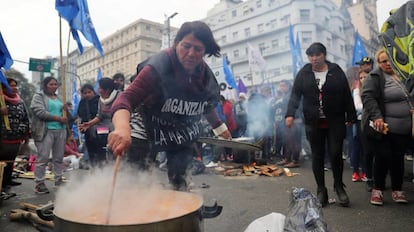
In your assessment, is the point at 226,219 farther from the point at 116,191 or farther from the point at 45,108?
the point at 45,108

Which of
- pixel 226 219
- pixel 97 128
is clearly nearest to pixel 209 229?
pixel 226 219

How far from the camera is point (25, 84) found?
35281 mm

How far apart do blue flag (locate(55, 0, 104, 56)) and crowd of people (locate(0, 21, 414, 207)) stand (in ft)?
4.67

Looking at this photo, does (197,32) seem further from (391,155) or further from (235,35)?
(235,35)

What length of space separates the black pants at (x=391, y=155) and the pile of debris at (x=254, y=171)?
92.1 inches

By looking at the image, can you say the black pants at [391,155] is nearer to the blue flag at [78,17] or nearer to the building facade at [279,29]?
the blue flag at [78,17]

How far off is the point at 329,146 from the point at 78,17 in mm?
5258

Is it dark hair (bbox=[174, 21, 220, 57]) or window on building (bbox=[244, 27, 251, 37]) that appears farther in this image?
window on building (bbox=[244, 27, 251, 37])

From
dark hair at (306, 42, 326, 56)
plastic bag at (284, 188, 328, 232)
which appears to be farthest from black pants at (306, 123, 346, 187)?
plastic bag at (284, 188, 328, 232)

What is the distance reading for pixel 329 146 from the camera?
3436 millimetres

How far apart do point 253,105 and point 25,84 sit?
1390 inches

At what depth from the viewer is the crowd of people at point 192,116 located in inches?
81.4

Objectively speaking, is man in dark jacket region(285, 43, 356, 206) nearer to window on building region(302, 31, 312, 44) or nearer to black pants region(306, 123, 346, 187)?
black pants region(306, 123, 346, 187)

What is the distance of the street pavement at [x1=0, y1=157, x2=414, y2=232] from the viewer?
9.14 ft
